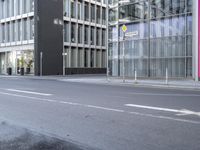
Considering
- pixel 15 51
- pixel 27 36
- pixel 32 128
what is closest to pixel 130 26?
pixel 27 36

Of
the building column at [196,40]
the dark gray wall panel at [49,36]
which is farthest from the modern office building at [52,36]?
the building column at [196,40]

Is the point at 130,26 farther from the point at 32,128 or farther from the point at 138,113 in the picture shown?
the point at 32,128

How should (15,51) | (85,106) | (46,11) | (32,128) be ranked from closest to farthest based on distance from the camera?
1. (32,128)
2. (85,106)
3. (46,11)
4. (15,51)

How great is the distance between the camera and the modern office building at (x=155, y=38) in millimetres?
26406

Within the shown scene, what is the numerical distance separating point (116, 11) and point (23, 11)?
17719 millimetres

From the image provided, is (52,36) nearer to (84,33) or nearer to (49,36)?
(49,36)

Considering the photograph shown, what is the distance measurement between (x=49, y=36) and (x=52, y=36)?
24.2 inches

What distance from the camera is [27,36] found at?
43312 mm

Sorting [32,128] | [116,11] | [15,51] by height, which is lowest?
[32,128]

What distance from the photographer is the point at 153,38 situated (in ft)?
95.4

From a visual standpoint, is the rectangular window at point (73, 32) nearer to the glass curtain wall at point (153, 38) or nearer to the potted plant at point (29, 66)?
the potted plant at point (29, 66)

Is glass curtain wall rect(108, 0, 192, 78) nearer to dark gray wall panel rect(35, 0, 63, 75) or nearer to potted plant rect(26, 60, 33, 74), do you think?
dark gray wall panel rect(35, 0, 63, 75)

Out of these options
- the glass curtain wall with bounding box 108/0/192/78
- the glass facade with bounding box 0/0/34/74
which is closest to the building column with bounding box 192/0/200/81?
the glass curtain wall with bounding box 108/0/192/78

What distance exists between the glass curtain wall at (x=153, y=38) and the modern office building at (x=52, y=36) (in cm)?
1098
